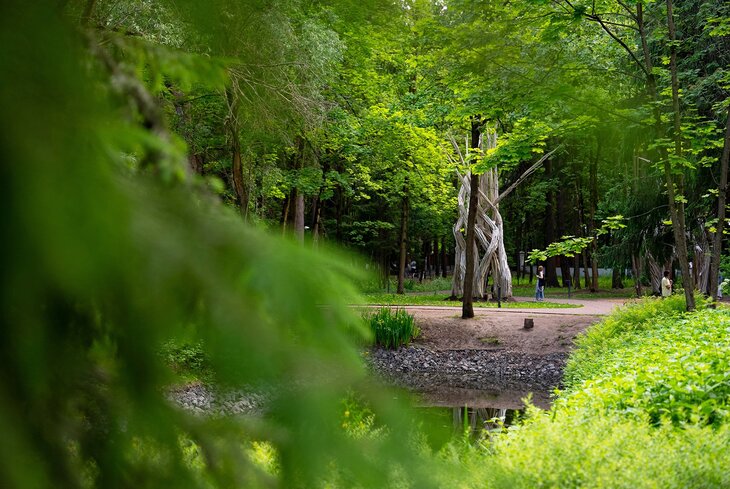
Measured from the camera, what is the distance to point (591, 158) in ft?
97.2

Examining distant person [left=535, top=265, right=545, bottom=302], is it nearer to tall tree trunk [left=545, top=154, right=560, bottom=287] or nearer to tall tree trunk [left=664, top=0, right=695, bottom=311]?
tall tree trunk [left=545, top=154, right=560, bottom=287]

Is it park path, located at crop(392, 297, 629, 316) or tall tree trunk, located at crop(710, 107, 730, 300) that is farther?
park path, located at crop(392, 297, 629, 316)

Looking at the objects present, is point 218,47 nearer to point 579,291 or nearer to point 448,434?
point 448,434

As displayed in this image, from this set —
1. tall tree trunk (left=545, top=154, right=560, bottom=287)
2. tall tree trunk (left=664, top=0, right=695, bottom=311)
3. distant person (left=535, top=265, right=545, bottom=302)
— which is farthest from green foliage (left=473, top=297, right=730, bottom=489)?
tall tree trunk (left=545, top=154, right=560, bottom=287)

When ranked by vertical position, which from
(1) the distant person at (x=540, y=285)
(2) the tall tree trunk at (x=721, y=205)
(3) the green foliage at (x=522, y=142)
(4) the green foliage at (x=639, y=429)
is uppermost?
(3) the green foliage at (x=522, y=142)

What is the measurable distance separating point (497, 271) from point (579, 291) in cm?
925

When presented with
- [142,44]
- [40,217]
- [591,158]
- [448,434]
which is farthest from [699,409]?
[591,158]

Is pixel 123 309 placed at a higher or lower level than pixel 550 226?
lower

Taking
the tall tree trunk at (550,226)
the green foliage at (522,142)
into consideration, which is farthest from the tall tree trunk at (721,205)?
the tall tree trunk at (550,226)

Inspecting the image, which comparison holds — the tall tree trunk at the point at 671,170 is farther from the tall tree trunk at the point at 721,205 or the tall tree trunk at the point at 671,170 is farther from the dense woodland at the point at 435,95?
the tall tree trunk at the point at 721,205

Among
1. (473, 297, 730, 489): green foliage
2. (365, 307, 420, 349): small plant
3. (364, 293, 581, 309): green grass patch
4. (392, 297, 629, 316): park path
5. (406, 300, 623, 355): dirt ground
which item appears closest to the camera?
(473, 297, 730, 489): green foliage

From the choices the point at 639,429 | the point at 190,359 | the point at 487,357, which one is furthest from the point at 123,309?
the point at 487,357

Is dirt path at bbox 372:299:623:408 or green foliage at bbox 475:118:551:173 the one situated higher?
green foliage at bbox 475:118:551:173

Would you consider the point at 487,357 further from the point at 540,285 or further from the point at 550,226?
the point at 550,226
